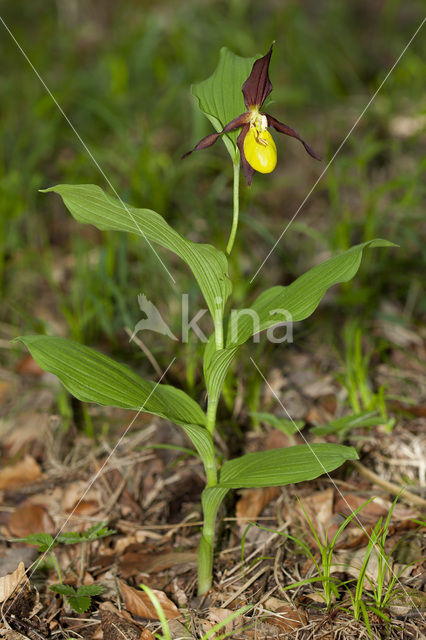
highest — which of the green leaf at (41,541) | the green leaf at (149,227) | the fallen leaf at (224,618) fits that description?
the green leaf at (149,227)

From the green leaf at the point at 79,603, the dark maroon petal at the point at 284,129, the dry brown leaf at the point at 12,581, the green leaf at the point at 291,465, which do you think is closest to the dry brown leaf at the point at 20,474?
the dry brown leaf at the point at 12,581

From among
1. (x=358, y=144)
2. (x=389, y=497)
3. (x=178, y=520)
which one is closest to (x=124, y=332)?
(x=178, y=520)

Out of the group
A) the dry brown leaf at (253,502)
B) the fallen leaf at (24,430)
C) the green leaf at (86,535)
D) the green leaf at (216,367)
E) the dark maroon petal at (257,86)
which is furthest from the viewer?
the fallen leaf at (24,430)

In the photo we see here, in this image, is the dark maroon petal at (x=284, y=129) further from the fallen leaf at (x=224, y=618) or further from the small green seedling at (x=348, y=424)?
the fallen leaf at (x=224, y=618)

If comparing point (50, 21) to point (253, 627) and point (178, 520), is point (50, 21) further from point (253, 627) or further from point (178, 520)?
point (253, 627)

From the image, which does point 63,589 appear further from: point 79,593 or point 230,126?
point 230,126

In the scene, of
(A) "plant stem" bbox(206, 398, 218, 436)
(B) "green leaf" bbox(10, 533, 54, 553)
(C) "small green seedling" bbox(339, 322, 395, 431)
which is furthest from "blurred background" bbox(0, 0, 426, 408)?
(B) "green leaf" bbox(10, 533, 54, 553)
